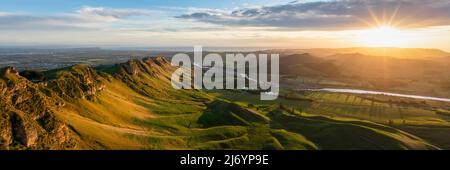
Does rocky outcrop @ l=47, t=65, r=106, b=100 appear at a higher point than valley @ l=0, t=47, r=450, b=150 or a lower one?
higher

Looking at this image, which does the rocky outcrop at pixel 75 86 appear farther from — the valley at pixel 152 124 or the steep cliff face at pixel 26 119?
the steep cliff face at pixel 26 119

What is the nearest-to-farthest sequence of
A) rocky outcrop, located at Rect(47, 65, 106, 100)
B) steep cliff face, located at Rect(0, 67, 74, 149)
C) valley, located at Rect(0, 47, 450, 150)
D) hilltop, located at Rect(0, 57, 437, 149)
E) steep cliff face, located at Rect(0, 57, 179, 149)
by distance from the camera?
1. steep cliff face, located at Rect(0, 67, 74, 149)
2. steep cliff face, located at Rect(0, 57, 179, 149)
3. hilltop, located at Rect(0, 57, 437, 149)
4. valley, located at Rect(0, 47, 450, 150)
5. rocky outcrop, located at Rect(47, 65, 106, 100)

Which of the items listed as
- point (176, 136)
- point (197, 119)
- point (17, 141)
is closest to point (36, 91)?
point (17, 141)

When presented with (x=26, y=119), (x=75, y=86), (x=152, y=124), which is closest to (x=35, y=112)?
(x=26, y=119)

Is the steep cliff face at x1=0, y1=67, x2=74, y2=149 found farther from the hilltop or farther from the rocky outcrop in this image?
the rocky outcrop

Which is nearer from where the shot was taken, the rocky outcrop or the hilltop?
the hilltop

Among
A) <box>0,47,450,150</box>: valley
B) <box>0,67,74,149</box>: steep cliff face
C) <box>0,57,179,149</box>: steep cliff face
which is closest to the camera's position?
<box>0,67,74,149</box>: steep cliff face

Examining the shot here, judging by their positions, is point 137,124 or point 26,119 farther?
point 137,124

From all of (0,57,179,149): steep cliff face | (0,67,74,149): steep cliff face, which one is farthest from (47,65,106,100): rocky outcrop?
(0,67,74,149): steep cliff face

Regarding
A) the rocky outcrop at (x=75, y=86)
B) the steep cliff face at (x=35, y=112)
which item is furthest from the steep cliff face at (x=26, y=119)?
the rocky outcrop at (x=75, y=86)

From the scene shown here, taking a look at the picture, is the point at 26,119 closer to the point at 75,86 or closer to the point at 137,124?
the point at 75,86

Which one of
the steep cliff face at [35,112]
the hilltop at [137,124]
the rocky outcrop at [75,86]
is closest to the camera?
the steep cliff face at [35,112]

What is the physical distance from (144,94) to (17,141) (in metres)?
113
